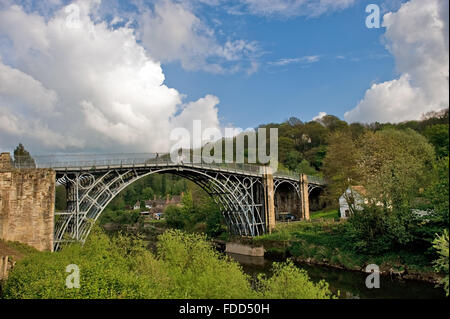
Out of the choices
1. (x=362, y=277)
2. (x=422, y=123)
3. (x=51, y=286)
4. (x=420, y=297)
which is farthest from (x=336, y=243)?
(x=422, y=123)

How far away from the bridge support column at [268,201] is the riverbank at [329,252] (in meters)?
1.00

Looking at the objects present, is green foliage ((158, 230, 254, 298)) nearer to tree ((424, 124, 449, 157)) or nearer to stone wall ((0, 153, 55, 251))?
stone wall ((0, 153, 55, 251))

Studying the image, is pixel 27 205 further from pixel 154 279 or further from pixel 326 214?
pixel 326 214

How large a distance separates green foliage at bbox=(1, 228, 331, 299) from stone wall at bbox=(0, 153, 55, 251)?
2610mm

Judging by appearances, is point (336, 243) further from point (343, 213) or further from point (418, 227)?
point (343, 213)

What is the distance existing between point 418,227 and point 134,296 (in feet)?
66.6

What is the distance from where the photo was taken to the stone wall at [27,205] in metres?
21.5

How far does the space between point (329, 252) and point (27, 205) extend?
80.2ft

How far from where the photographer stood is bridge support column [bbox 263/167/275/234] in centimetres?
3788

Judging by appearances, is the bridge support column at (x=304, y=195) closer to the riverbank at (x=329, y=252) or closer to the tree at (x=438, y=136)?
the riverbank at (x=329, y=252)

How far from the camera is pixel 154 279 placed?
15.1 meters

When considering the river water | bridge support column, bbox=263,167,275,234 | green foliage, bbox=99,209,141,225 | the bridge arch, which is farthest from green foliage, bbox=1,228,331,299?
green foliage, bbox=99,209,141,225

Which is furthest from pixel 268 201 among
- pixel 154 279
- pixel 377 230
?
pixel 154 279

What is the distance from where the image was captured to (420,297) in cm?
1886
